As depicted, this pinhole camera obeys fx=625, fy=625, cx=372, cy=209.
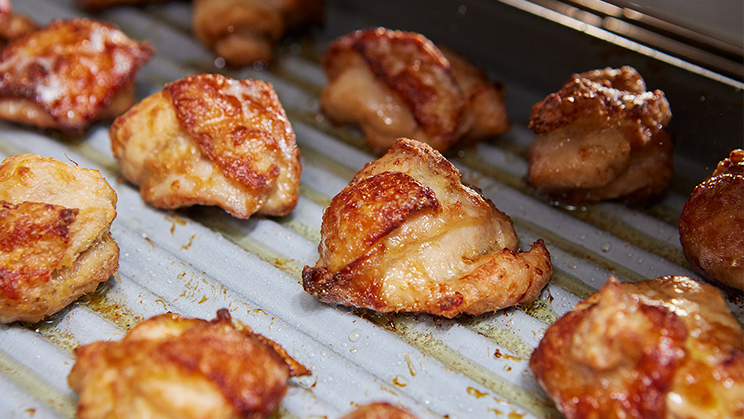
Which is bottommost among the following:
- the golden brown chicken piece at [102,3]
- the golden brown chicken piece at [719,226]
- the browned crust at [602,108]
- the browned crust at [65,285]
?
the browned crust at [65,285]

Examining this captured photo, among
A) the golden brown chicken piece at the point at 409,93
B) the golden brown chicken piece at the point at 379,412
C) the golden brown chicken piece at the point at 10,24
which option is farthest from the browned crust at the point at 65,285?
the golden brown chicken piece at the point at 10,24

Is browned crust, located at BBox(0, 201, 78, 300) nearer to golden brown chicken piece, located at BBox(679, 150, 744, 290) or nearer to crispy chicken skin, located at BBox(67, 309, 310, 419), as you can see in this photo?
crispy chicken skin, located at BBox(67, 309, 310, 419)

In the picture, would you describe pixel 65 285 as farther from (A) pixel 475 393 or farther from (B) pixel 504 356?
(B) pixel 504 356

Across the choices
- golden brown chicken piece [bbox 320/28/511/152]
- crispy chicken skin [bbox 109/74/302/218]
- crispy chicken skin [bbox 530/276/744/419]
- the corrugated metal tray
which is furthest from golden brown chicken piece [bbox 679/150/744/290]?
crispy chicken skin [bbox 109/74/302/218]

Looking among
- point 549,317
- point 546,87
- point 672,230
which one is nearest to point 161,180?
point 549,317

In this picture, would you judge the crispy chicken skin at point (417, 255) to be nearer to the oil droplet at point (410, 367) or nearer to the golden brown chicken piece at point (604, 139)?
the oil droplet at point (410, 367)

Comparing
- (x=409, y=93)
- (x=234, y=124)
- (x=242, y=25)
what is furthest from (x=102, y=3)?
(x=409, y=93)
